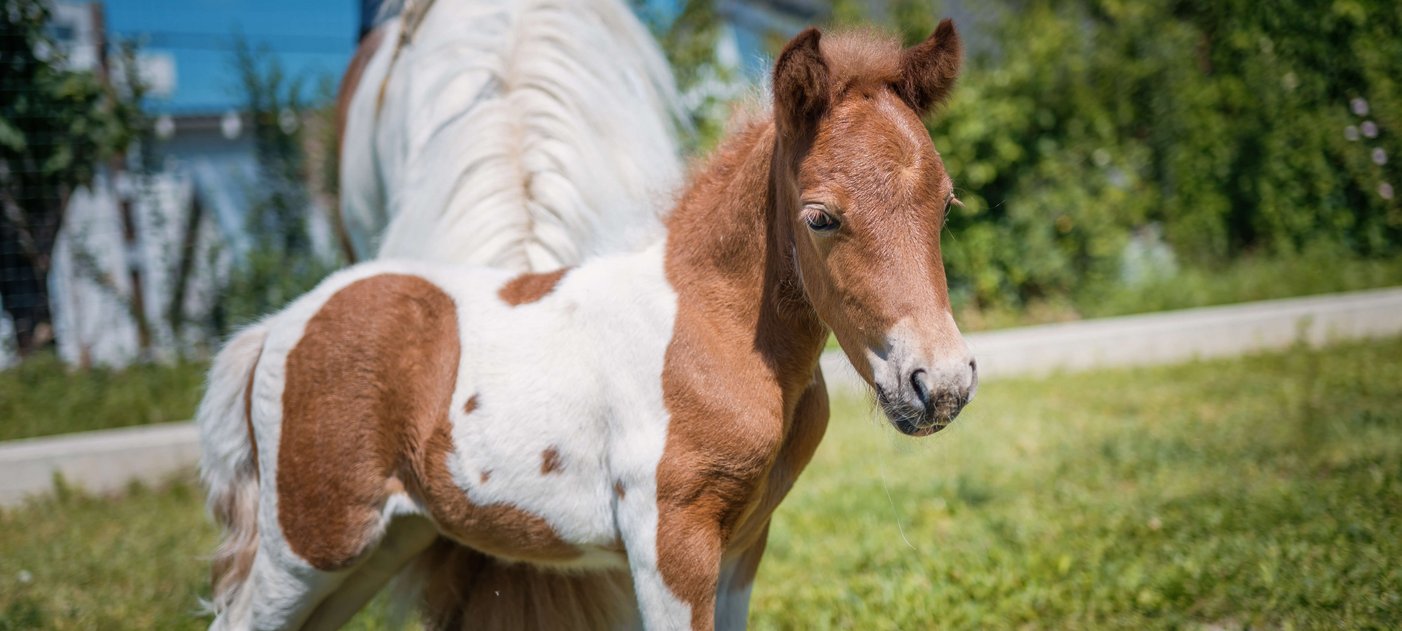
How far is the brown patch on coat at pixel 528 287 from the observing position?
91.8 inches

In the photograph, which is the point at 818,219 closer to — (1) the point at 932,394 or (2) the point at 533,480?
(1) the point at 932,394

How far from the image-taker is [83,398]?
593cm

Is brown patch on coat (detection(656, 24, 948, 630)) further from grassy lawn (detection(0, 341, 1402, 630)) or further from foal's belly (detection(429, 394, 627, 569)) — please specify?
grassy lawn (detection(0, 341, 1402, 630))

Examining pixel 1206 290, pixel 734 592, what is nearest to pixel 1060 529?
pixel 734 592

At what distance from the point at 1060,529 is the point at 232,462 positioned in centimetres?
305

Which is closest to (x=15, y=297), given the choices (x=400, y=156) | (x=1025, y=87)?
A: (x=400, y=156)

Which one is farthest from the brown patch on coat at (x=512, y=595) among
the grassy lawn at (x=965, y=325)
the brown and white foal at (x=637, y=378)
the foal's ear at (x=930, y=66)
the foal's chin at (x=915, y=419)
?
the grassy lawn at (x=965, y=325)

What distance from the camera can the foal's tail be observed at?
251 cm

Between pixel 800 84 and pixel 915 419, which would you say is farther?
pixel 800 84

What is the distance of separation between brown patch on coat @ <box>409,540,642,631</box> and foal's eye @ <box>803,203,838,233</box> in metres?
1.20

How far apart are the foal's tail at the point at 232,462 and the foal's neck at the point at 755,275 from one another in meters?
1.20

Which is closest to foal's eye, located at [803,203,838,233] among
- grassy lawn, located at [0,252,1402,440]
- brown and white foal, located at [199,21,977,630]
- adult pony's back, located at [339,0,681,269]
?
brown and white foal, located at [199,21,977,630]

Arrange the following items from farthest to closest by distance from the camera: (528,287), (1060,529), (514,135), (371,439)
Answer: (1060,529) → (514,135) → (528,287) → (371,439)

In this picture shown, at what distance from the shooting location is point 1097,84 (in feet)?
30.3
